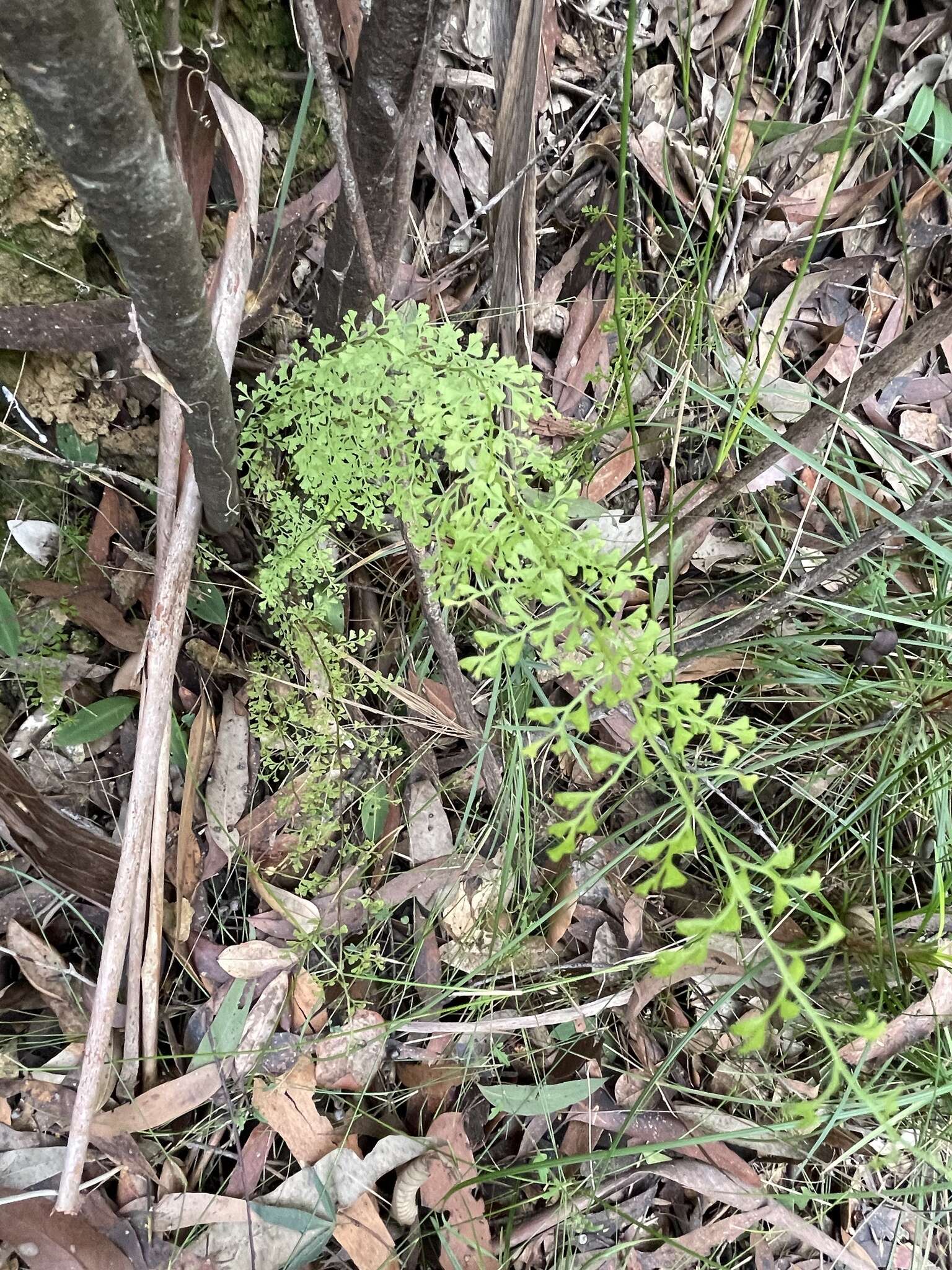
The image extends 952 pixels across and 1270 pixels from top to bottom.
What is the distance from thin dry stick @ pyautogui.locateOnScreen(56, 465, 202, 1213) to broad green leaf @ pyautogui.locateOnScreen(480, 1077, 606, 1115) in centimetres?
68

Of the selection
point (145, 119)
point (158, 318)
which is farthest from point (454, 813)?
point (145, 119)

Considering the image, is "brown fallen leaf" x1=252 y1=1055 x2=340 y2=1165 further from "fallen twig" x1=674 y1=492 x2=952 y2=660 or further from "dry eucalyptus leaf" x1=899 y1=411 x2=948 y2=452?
"dry eucalyptus leaf" x1=899 y1=411 x2=948 y2=452

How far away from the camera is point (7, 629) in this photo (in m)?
1.38

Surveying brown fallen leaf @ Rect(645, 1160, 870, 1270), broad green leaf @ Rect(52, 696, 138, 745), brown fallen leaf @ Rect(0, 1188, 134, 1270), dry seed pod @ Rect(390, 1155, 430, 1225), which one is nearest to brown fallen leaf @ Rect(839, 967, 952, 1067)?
brown fallen leaf @ Rect(645, 1160, 870, 1270)

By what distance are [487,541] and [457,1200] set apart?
127 centimetres

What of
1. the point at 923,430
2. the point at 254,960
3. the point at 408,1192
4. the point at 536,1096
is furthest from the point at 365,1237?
the point at 923,430

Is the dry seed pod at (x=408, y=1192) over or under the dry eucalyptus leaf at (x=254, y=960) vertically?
under

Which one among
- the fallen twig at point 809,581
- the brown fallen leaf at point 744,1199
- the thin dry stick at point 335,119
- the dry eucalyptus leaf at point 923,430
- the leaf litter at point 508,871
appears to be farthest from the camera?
the dry eucalyptus leaf at point 923,430

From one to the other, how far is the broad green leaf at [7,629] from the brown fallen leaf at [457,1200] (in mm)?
1164

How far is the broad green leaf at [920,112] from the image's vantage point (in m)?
1.70

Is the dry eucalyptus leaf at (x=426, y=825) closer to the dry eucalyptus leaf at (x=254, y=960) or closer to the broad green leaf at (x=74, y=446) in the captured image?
the dry eucalyptus leaf at (x=254, y=960)

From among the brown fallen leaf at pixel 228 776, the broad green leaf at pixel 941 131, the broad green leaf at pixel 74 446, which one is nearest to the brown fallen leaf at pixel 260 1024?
the brown fallen leaf at pixel 228 776

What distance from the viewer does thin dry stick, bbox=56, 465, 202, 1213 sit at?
46.9 inches

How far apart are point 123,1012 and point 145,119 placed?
135 centimetres
